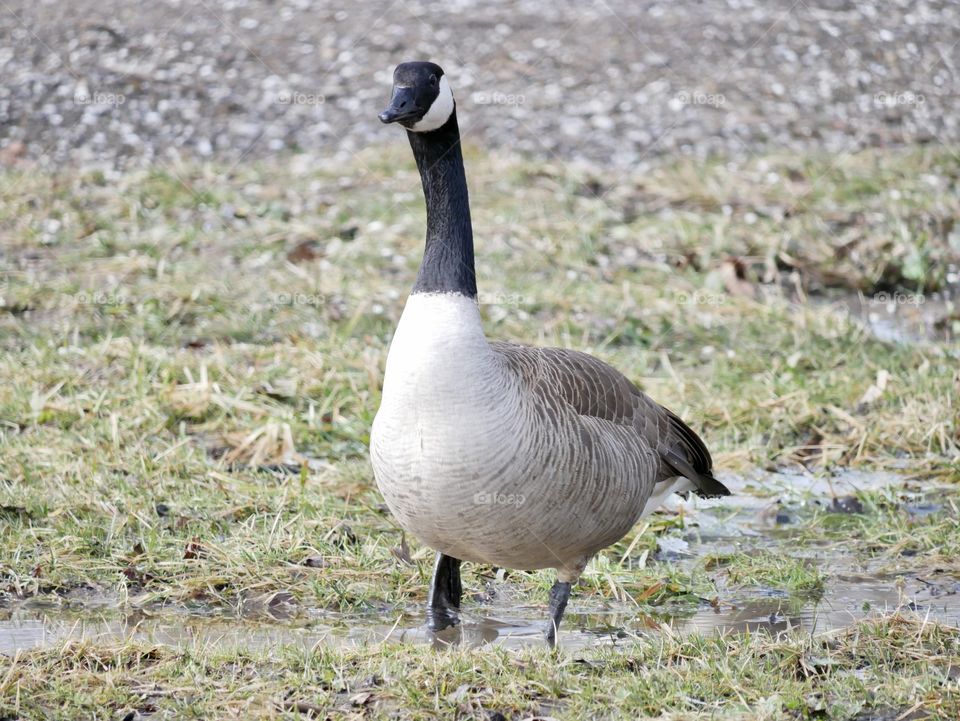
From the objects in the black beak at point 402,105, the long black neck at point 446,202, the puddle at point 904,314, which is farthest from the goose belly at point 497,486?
the puddle at point 904,314

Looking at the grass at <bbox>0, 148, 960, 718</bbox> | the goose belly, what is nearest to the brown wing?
the goose belly

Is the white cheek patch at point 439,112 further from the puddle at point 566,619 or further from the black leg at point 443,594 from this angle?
the puddle at point 566,619

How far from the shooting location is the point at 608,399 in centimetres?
492

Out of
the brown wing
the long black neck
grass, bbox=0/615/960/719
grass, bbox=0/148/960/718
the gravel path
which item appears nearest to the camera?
grass, bbox=0/615/960/719

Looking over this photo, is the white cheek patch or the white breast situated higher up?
the white cheek patch

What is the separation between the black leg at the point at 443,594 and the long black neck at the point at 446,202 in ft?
3.76

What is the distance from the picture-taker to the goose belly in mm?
4168

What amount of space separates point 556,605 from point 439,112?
1.88 metres

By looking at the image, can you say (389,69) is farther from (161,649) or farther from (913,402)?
(161,649)

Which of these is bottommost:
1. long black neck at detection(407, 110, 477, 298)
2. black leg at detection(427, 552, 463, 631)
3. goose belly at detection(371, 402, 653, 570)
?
black leg at detection(427, 552, 463, 631)

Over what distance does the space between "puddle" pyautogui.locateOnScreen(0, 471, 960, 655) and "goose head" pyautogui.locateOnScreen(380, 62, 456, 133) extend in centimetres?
180

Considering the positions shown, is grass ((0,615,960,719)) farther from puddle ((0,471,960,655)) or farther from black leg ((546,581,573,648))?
black leg ((546,581,573,648))

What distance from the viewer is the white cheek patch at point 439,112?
14.8 feet

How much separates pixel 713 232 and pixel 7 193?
18.9 feet
